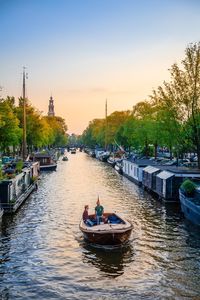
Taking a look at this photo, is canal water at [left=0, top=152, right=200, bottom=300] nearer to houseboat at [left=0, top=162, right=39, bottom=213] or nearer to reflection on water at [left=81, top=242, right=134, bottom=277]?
reflection on water at [left=81, top=242, right=134, bottom=277]

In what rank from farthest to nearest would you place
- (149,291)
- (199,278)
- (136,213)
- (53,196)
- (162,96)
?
(162,96), (53,196), (136,213), (199,278), (149,291)

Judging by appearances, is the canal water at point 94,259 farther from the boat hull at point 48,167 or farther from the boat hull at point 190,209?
the boat hull at point 48,167

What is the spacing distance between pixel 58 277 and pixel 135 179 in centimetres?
4635

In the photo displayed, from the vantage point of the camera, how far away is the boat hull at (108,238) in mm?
28328

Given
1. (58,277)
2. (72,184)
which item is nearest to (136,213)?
(58,277)

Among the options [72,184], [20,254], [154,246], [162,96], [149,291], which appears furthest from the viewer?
[72,184]

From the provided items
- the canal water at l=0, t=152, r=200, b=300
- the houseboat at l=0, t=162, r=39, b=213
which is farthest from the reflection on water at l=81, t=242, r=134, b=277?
the houseboat at l=0, t=162, r=39, b=213

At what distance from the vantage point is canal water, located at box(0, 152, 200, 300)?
21.9 m

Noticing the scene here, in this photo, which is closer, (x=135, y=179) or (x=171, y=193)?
(x=171, y=193)

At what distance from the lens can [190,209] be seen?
37531mm

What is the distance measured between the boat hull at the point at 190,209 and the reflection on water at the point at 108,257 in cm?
791

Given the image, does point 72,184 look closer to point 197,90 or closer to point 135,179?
point 135,179

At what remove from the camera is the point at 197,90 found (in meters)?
54.4

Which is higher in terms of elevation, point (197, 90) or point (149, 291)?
point (197, 90)
